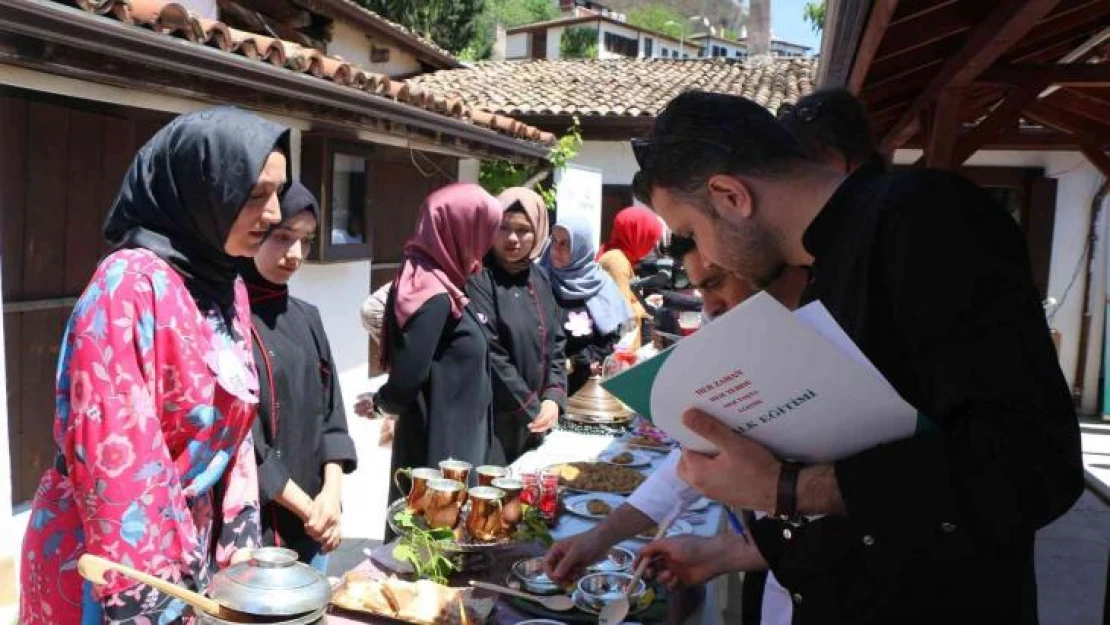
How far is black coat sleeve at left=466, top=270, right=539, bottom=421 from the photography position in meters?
3.68

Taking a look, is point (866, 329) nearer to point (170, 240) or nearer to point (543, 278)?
point (170, 240)

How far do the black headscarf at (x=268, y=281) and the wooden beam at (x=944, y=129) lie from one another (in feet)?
10.3

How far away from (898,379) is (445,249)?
2378 mm

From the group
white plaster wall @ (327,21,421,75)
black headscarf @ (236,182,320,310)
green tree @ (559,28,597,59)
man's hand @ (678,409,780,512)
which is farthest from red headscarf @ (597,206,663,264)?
green tree @ (559,28,597,59)

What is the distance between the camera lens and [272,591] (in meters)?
1.31

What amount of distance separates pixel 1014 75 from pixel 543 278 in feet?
8.54

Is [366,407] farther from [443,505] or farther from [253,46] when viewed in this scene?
[253,46]

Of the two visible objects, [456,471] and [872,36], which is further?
[872,36]

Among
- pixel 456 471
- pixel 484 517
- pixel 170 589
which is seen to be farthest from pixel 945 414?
pixel 456 471

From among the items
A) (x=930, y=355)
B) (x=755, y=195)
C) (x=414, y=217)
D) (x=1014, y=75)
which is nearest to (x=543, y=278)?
(x=1014, y=75)

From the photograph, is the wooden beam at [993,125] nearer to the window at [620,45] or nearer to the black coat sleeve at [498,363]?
the black coat sleeve at [498,363]

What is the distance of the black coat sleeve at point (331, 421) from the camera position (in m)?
2.71

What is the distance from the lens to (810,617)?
1.33 metres

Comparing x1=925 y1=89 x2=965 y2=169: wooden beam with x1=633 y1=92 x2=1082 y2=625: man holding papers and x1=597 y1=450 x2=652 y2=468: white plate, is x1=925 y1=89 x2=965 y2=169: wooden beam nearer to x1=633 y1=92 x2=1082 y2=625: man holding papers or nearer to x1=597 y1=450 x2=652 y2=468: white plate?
x1=597 y1=450 x2=652 y2=468: white plate
